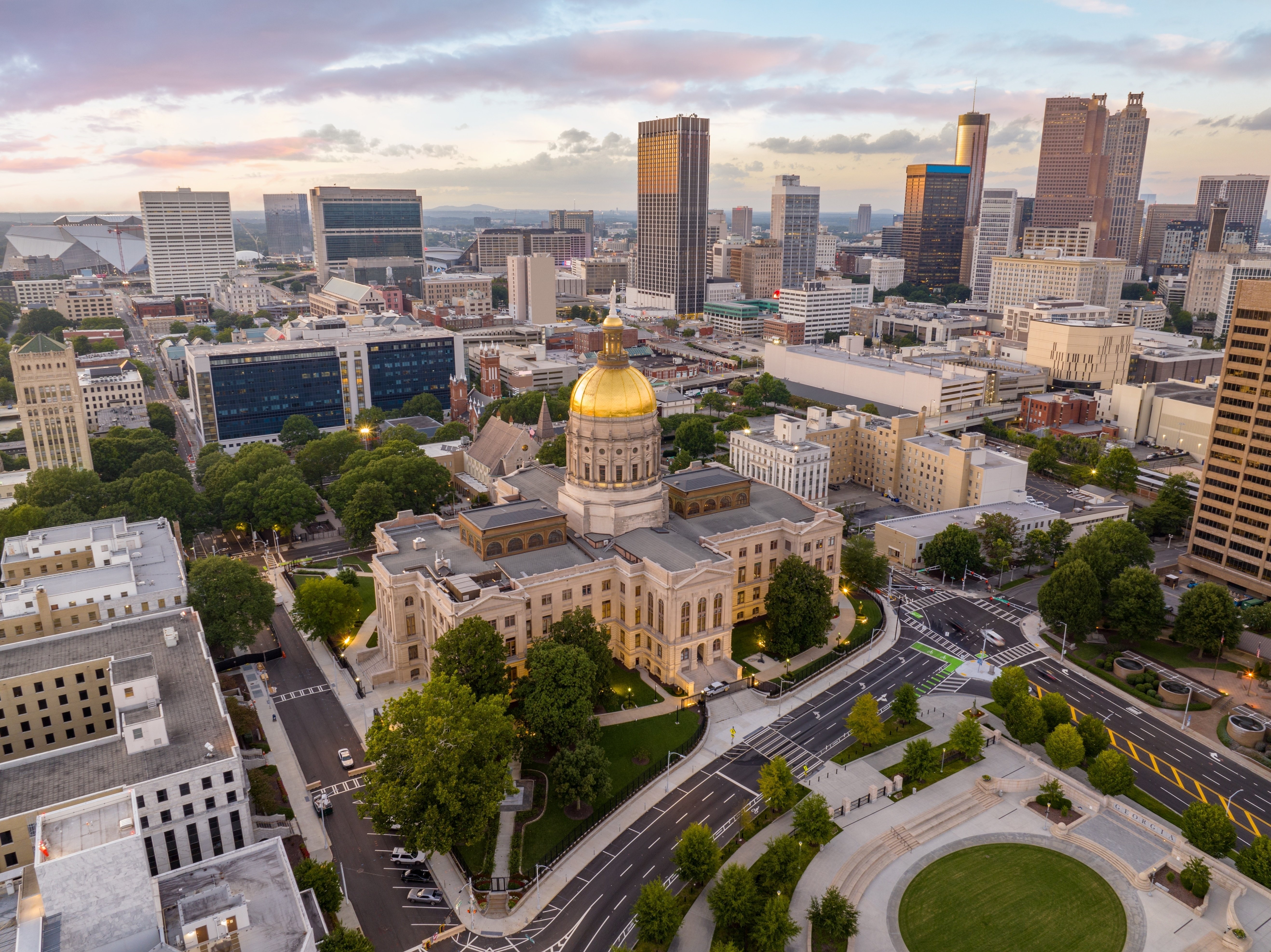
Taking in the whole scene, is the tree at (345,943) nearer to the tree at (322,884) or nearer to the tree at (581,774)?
the tree at (322,884)

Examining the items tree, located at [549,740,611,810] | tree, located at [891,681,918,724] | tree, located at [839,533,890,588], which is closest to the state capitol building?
tree, located at [839,533,890,588]

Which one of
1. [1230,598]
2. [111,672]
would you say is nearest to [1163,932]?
[1230,598]

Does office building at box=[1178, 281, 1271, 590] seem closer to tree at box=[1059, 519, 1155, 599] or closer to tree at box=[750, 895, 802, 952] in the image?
tree at box=[1059, 519, 1155, 599]


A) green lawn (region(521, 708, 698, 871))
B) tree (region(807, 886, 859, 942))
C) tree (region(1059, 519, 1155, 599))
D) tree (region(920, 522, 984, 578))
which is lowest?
green lawn (region(521, 708, 698, 871))

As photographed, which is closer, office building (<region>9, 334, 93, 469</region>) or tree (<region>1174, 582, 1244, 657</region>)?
tree (<region>1174, 582, 1244, 657</region>)

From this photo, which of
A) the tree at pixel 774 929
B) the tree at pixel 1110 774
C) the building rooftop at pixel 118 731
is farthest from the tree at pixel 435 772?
the tree at pixel 1110 774

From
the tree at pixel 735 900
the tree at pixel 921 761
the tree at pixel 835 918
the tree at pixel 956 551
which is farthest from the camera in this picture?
the tree at pixel 956 551

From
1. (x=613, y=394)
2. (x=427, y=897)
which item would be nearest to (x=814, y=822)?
(x=427, y=897)
